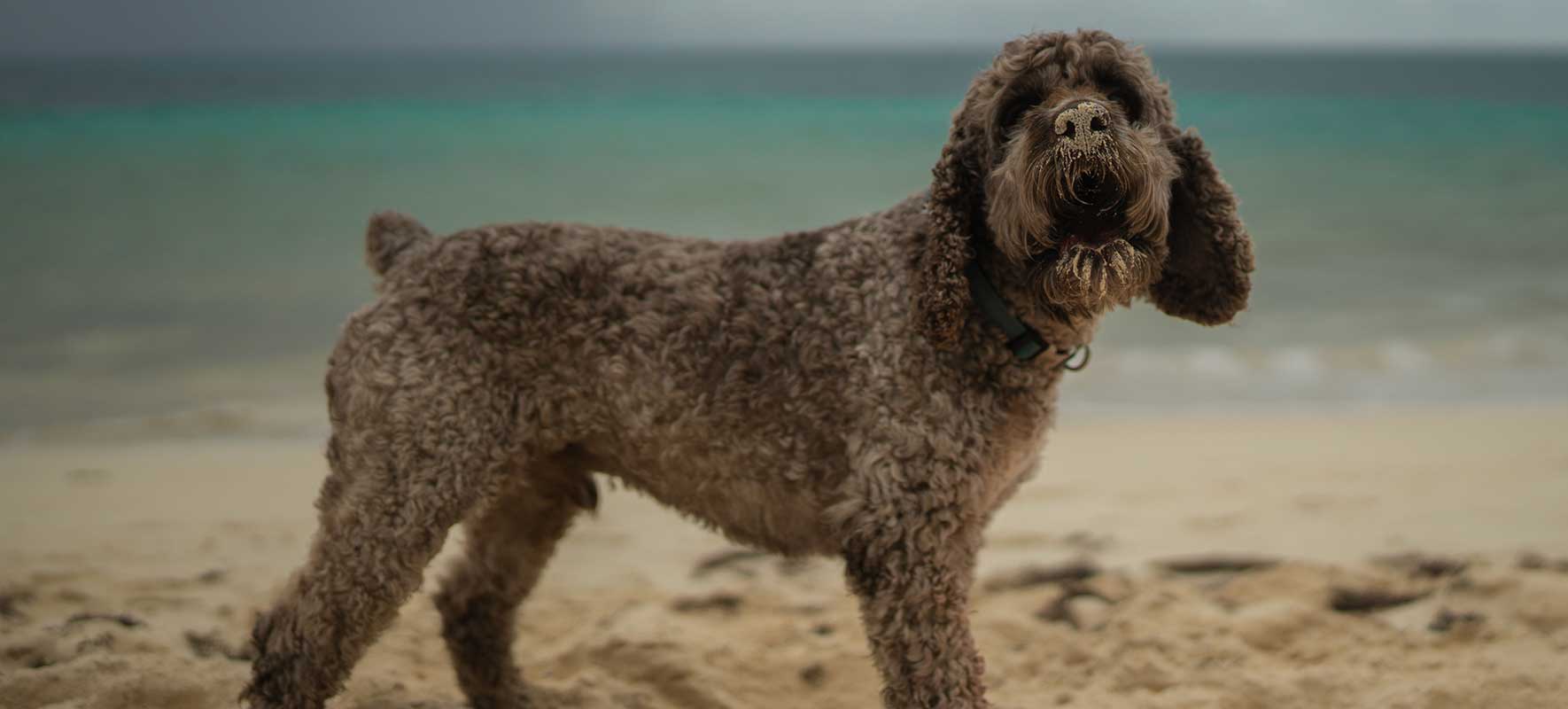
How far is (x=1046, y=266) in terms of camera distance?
2785 millimetres

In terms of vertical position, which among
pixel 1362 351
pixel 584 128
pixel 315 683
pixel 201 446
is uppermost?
pixel 584 128

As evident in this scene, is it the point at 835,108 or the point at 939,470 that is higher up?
the point at 835,108

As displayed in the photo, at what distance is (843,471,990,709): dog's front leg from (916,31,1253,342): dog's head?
0.44 metres

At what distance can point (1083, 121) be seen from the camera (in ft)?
8.50

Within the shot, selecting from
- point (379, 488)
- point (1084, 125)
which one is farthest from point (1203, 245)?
point (379, 488)

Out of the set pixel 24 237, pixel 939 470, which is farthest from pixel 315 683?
pixel 24 237

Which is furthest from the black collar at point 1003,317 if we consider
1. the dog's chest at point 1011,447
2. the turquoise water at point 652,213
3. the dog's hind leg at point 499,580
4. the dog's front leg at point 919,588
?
the turquoise water at point 652,213

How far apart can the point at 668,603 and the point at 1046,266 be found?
2.68m

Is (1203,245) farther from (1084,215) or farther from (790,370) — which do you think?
(790,370)

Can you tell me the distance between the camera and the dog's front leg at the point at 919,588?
3.02 meters

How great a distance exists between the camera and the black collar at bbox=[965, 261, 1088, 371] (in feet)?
9.88

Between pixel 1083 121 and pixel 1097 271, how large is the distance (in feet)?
1.07

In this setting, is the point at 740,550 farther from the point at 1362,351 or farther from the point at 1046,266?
the point at 1362,351

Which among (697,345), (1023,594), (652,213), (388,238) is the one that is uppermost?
(652,213)
